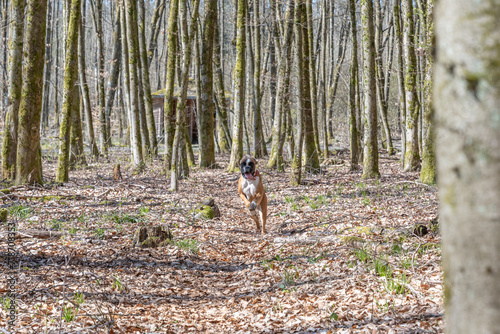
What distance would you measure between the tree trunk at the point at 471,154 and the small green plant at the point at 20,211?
27.3 ft

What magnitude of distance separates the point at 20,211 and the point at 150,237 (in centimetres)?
319

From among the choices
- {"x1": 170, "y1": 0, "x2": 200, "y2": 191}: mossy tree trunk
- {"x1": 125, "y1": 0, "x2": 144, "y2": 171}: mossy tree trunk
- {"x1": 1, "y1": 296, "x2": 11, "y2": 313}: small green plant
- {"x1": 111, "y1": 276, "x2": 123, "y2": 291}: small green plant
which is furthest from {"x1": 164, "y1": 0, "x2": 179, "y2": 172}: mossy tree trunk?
{"x1": 1, "y1": 296, "x2": 11, "y2": 313}: small green plant

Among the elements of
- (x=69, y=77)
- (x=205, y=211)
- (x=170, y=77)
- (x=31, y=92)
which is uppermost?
(x=170, y=77)

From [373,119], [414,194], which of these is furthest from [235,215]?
[373,119]

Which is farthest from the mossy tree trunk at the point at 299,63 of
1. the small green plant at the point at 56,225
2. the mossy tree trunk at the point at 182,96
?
the small green plant at the point at 56,225

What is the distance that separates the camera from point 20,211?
27.1 ft

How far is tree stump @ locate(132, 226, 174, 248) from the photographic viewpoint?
6824 mm

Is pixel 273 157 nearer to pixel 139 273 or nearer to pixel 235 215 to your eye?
pixel 235 215

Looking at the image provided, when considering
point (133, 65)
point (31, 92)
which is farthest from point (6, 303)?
point (133, 65)

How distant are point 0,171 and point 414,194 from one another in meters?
10.2

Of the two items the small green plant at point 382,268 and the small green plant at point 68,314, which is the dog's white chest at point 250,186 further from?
the small green plant at point 68,314

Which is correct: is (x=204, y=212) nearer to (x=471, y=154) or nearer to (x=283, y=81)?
(x=283, y=81)

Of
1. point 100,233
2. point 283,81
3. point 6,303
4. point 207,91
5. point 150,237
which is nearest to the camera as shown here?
point 6,303

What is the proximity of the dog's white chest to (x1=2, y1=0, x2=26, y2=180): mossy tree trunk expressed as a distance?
598 centimetres
